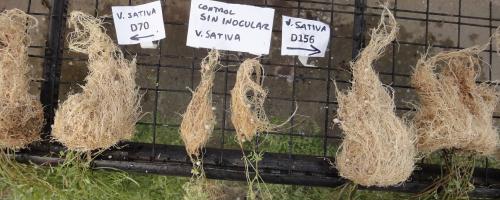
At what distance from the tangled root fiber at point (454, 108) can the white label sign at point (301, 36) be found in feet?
0.70

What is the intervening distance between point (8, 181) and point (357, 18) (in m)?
0.79

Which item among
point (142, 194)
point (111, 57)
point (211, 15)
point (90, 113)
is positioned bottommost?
point (142, 194)

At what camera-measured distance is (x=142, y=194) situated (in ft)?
4.28

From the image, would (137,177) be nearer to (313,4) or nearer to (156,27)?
(156,27)

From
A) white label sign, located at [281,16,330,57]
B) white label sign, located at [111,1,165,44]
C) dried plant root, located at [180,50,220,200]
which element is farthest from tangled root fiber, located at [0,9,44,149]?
white label sign, located at [281,16,330,57]

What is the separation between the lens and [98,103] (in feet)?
3.18

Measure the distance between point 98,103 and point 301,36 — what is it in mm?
439

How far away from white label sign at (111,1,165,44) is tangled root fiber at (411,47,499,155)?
53cm

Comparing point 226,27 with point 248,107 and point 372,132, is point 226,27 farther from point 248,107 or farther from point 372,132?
point 372,132

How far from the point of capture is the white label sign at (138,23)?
113 centimetres

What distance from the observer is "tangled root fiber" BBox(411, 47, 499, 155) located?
1.00 meters

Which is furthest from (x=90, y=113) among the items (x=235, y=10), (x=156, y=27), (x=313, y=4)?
(x=313, y=4)

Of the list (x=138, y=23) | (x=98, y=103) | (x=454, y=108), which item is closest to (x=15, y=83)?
(x=98, y=103)

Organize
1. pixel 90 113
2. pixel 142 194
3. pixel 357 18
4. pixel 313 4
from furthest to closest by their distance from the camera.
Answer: pixel 313 4 → pixel 142 194 → pixel 357 18 → pixel 90 113
